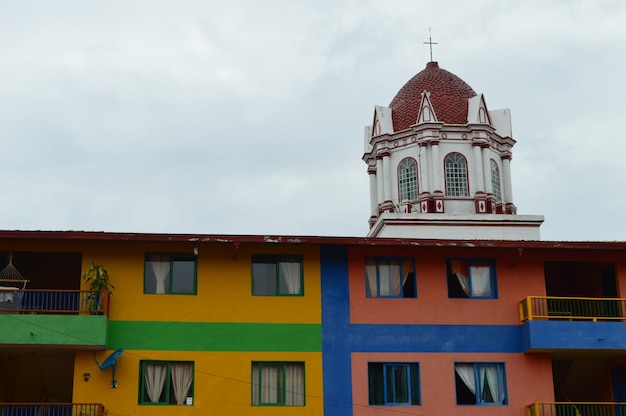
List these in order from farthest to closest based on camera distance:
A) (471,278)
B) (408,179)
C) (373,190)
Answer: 1. (373,190)
2. (408,179)
3. (471,278)

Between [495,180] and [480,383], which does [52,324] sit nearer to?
[480,383]

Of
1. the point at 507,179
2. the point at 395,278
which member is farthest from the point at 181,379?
the point at 507,179

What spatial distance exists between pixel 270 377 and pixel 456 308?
22.4 feet

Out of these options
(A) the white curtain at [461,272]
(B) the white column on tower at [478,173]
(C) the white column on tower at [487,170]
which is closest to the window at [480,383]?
(A) the white curtain at [461,272]

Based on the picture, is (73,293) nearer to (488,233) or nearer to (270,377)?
(270,377)

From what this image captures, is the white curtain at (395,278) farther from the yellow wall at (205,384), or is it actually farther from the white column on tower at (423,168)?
the white column on tower at (423,168)

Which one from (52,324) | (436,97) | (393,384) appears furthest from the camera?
(436,97)

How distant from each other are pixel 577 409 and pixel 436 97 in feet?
80.5

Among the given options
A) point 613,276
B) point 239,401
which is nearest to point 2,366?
point 239,401

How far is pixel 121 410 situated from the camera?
104ft

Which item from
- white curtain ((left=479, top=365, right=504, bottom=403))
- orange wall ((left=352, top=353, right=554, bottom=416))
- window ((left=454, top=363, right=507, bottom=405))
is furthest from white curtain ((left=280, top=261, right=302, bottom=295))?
white curtain ((left=479, top=365, right=504, bottom=403))

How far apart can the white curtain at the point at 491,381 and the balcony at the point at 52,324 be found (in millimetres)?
12557

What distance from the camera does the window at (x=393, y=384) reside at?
1300 inches

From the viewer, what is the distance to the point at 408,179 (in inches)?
2094
